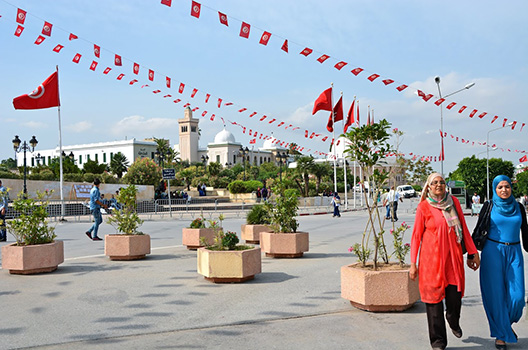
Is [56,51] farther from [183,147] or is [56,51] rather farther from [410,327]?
[183,147]

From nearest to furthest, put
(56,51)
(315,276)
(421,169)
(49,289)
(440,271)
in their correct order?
(440,271) < (49,289) < (315,276) < (56,51) < (421,169)

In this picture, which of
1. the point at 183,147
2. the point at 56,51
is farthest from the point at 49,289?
the point at 183,147

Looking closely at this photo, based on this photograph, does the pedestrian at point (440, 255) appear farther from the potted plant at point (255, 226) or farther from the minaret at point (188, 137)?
the minaret at point (188, 137)

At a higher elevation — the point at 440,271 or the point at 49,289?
the point at 440,271

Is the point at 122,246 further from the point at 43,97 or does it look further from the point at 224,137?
the point at 224,137

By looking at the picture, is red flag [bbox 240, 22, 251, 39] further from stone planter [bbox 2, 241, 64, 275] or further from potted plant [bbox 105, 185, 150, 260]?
stone planter [bbox 2, 241, 64, 275]

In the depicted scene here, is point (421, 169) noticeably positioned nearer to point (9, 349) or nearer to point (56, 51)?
point (56, 51)

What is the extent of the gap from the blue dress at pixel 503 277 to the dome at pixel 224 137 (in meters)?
131

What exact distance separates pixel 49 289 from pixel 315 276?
3.94 m

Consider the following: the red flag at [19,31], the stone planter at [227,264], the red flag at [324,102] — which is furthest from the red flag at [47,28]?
the red flag at [324,102]

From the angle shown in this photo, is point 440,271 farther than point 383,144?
No

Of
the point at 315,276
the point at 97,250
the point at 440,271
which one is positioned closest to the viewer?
the point at 440,271

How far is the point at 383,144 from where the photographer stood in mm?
6102

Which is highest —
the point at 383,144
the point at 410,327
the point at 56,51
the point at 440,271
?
the point at 56,51
